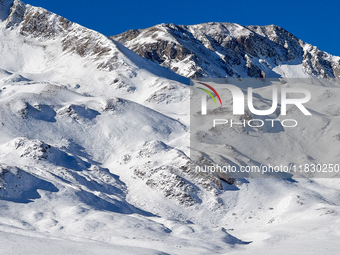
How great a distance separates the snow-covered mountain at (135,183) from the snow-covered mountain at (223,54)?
3900 cm

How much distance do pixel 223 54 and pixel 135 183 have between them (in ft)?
384

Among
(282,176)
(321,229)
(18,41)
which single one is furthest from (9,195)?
(18,41)

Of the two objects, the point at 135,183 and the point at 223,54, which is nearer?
the point at 135,183

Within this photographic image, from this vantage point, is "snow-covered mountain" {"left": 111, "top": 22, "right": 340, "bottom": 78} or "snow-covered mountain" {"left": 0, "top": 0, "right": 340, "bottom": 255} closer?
"snow-covered mountain" {"left": 0, "top": 0, "right": 340, "bottom": 255}

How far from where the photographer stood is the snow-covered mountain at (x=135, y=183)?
135 feet

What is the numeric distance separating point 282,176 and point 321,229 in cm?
2282

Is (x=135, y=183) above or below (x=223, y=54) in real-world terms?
below

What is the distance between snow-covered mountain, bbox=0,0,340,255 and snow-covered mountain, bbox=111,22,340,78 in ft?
128

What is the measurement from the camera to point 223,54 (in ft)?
555

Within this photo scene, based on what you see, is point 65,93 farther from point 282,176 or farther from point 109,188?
point 282,176

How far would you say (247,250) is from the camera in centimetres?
3941

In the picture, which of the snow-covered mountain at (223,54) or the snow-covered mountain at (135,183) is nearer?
the snow-covered mountain at (135,183)

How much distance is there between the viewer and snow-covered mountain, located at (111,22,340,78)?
5763 inches

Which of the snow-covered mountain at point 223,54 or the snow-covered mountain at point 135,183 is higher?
the snow-covered mountain at point 223,54
